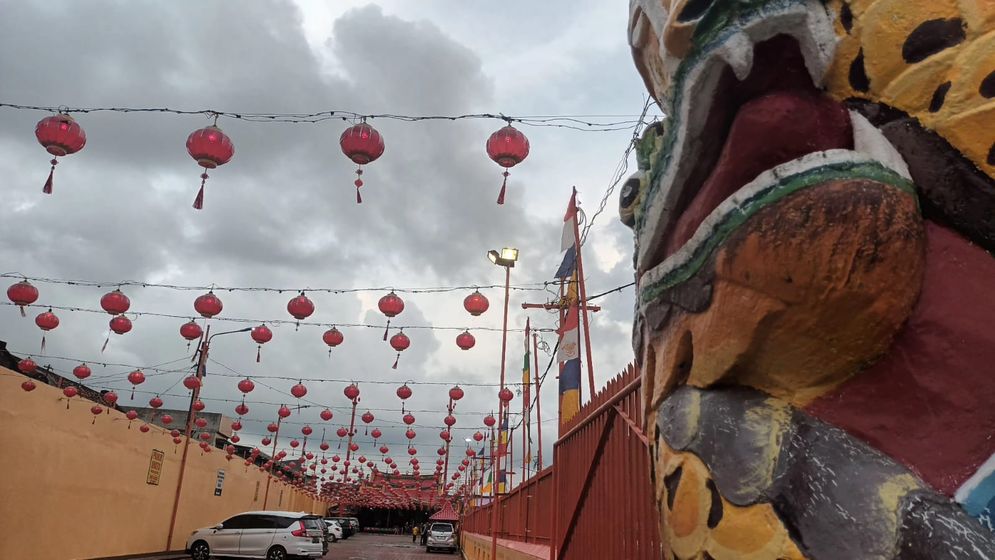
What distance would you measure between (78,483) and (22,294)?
19.9 feet

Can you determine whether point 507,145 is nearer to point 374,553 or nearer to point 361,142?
point 361,142

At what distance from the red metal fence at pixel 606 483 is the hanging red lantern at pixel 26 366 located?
12.0 meters

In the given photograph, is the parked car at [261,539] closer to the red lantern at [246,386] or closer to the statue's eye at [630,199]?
the red lantern at [246,386]

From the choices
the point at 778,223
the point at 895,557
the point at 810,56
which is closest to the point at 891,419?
the point at 895,557

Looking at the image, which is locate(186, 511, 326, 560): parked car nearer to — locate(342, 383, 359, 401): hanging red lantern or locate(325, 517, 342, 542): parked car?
locate(342, 383, 359, 401): hanging red lantern

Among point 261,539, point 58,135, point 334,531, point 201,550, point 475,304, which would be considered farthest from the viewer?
point 334,531

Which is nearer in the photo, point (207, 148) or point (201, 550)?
point (207, 148)

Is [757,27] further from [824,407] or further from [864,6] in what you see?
[824,407]

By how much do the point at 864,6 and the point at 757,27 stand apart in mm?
276

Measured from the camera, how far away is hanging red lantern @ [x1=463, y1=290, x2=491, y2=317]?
11123 millimetres

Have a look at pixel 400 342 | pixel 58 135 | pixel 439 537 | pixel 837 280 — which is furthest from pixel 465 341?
pixel 439 537

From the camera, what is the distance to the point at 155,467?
1730cm

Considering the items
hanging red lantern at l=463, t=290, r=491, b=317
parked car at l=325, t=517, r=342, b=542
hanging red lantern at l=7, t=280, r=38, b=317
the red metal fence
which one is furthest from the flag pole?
parked car at l=325, t=517, r=342, b=542

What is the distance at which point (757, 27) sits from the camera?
141 centimetres
